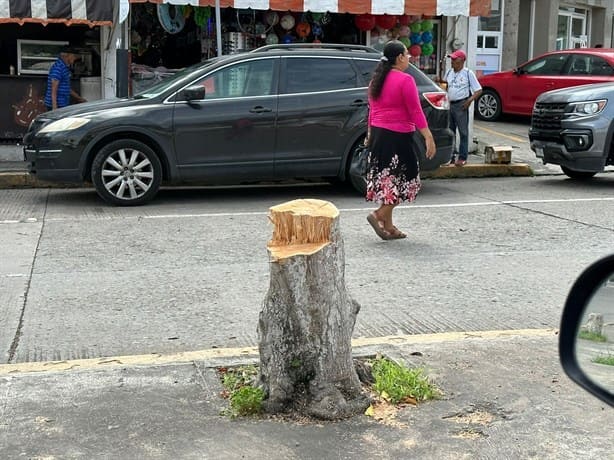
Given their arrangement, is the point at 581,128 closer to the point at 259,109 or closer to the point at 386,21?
the point at 259,109

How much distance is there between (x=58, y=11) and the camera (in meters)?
11.8

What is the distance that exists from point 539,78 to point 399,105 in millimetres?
10567

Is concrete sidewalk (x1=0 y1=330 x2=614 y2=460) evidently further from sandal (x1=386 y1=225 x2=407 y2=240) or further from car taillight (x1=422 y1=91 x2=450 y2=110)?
car taillight (x1=422 y1=91 x2=450 y2=110)

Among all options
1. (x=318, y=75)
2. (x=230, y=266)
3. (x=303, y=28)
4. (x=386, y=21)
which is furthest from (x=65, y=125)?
(x=386, y=21)

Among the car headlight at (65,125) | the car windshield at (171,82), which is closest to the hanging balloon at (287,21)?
the car windshield at (171,82)

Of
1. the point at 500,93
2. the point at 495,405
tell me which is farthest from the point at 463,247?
the point at 500,93

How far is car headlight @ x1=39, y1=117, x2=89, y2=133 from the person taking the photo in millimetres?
9586

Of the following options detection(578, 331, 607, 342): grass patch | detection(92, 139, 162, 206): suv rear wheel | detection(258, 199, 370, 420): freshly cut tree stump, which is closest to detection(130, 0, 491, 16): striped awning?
detection(92, 139, 162, 206): suv rear wheel

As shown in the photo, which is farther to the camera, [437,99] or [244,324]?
[437,99]

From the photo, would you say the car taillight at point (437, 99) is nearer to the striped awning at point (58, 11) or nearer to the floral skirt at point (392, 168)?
the floral skirt at point (392, 168)

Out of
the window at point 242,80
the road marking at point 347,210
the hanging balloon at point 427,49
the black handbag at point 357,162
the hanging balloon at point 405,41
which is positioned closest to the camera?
the road marking at point 347,210

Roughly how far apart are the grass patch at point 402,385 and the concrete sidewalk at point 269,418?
2.6 inches

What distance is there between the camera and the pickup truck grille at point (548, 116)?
11.6m

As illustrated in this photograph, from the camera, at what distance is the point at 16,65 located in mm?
13594
